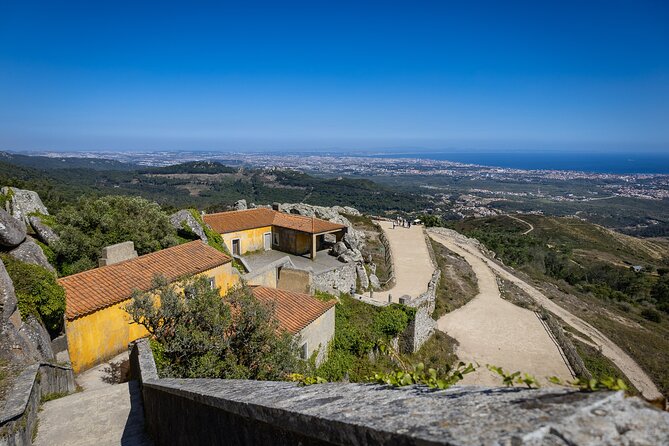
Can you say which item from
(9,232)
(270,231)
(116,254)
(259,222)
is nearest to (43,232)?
(116,254)

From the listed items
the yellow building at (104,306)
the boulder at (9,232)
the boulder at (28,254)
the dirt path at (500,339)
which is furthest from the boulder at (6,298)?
the dirt path at (500,339)

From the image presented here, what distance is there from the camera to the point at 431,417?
6.16 feet

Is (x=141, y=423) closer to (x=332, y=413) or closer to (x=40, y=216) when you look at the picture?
(x=332, y=413)

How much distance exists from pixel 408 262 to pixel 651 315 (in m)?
24.1

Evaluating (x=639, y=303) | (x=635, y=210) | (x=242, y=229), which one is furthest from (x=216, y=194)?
(x=635, y=210)

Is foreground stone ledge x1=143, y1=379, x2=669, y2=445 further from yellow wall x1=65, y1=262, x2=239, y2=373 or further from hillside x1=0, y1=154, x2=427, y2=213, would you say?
hillside x1=0, y1=154, x2=427, y2=213

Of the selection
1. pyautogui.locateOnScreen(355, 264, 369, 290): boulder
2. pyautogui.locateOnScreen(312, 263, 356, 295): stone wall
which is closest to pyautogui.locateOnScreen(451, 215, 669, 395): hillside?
pyautogui.locateOnScreen(355, 264, 369, 290): boulder

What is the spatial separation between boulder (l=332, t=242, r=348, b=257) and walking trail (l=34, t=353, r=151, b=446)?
20468 mm

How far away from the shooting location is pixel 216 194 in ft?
410

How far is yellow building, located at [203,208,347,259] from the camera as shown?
2831 cm

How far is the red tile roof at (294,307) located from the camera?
13.9 m

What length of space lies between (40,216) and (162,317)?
15.0 m

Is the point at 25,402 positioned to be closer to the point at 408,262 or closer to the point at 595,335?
the point at 408,262

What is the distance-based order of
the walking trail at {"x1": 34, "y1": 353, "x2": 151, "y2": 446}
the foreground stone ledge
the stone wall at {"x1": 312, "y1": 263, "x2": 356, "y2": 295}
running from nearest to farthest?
the foreground stone ledge < the walking trail at {"x1": 34, "y1": 353, "x2": 151, "y2": 446} < the stone wall at {"x1": 312, "y1": 263, "x2": 356, "y2": 295}
